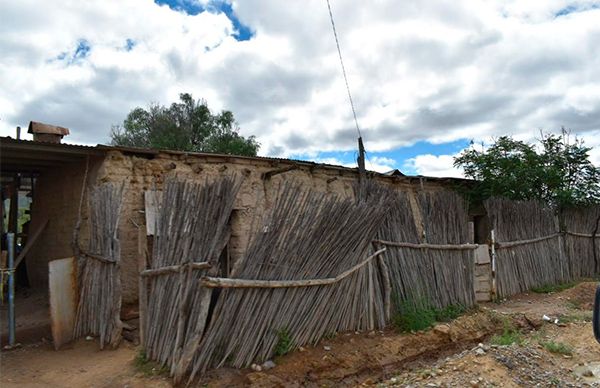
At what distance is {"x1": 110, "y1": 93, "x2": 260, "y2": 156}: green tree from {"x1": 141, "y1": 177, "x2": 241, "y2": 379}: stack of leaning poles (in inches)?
530

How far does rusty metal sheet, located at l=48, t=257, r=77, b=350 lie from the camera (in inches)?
219

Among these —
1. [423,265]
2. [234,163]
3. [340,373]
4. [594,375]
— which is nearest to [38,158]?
[234,163]

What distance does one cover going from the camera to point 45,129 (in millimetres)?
A: 7273

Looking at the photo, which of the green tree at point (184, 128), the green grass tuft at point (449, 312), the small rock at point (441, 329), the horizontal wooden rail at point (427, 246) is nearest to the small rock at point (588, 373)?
the small rock at point (441, 329)

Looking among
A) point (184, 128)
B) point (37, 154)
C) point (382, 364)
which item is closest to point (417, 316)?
point (382, 364)

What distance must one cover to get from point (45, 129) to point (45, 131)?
0.03 meters

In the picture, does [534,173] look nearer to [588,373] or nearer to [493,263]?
[493,263]

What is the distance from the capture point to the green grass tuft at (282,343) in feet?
15.5

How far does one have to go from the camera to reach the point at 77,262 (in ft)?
19.5

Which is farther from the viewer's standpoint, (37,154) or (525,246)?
(525,246)

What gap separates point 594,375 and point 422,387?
1.98 m

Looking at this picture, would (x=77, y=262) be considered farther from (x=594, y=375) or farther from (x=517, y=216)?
(x=517, y=216)

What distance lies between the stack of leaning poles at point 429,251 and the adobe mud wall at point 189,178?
1.42m

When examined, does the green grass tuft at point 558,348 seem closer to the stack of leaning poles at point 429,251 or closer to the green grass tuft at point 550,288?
the stack of leaning poles at point 429,251
